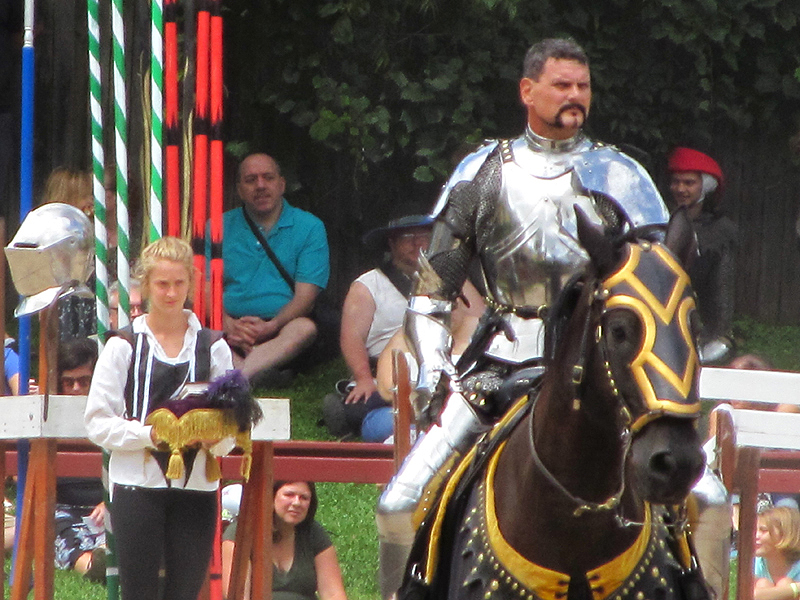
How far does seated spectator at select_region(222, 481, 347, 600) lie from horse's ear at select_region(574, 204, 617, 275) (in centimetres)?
291

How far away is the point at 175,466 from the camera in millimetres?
4637

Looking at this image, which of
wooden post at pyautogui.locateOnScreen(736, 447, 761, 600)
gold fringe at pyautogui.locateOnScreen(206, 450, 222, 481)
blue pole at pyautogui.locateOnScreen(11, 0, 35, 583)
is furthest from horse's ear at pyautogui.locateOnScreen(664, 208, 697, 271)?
blue pole at pyautogui.locateOnScreen(11, 0, 35, 583)

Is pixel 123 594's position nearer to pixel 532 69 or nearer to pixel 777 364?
pixel 532 69

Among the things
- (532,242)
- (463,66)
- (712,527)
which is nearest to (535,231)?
(532,242)

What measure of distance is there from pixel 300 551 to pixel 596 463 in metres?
2.93

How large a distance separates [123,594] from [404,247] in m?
3.14

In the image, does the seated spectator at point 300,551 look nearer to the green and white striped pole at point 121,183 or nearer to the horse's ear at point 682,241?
the green and white striped pole at point 121,183

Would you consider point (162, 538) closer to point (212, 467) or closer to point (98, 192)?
point (212, 467)

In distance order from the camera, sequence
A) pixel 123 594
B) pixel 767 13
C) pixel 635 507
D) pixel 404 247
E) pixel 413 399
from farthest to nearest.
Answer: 1. pixel 767 13
2. pixel 404 247
3. pixel 123 594
4. pixel 413 399
5. pixel 635 507

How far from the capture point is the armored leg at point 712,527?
3.77 metres

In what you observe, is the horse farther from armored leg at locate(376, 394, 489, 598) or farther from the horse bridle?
armored leg at locate(376, 394, 489, 598)

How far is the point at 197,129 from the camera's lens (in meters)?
5.40

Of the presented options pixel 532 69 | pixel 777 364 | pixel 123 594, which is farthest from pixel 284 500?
pixel 777 364

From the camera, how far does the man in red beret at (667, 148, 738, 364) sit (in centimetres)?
763
